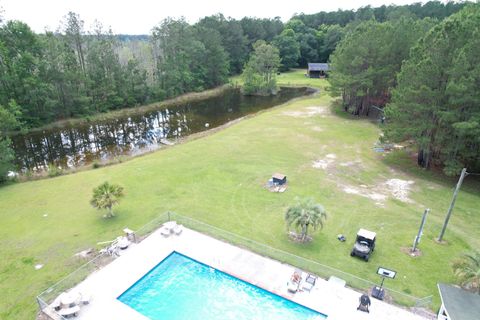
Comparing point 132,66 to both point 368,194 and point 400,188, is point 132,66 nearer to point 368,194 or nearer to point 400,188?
point 368,194

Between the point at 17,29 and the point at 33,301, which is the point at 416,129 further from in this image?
the point at 17,29

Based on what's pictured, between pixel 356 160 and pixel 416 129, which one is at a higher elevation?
pixel 416 129

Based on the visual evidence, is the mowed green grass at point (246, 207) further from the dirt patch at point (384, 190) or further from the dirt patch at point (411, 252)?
the dirt patch at point (384, 190)

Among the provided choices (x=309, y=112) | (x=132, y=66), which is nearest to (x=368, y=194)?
(x=309, y=112)

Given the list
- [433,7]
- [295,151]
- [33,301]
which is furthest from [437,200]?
[433,7]

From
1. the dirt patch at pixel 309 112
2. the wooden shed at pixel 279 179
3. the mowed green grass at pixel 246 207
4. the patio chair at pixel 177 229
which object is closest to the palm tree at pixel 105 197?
the mowed green grass at pixel 246 207
